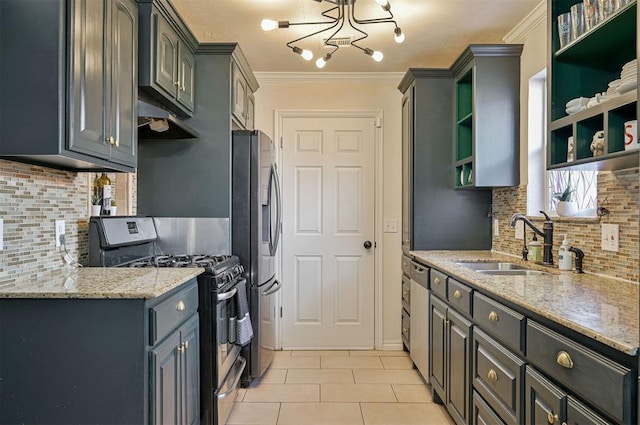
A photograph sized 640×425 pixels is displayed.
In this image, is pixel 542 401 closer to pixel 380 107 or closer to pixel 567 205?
pixel 567 205

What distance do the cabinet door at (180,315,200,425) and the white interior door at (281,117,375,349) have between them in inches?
67.8

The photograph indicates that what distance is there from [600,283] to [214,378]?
1.85 meters

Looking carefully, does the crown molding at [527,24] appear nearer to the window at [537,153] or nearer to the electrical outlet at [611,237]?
the window at [537,153]

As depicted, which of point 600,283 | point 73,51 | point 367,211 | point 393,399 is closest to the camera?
point 73,51

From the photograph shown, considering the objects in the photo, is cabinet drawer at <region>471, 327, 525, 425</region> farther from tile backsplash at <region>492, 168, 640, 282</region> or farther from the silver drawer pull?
tile backsplash at <region>492, 168, 640, 282</region>

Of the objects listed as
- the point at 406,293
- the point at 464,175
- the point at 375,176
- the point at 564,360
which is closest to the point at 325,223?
the point at 375,176

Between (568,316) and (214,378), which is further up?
(568,316)

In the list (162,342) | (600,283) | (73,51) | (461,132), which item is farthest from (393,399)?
(73,51)

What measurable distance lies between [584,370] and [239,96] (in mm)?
2609

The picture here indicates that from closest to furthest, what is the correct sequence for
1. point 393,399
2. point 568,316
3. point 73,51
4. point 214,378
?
point 568,316
point 73,51
point 214,378
point 393,399

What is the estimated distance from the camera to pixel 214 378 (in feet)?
6.94

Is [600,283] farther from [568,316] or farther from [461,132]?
[461,132]

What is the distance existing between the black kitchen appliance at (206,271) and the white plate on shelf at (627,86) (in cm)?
189

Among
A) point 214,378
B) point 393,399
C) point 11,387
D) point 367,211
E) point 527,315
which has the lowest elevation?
point 393,399
